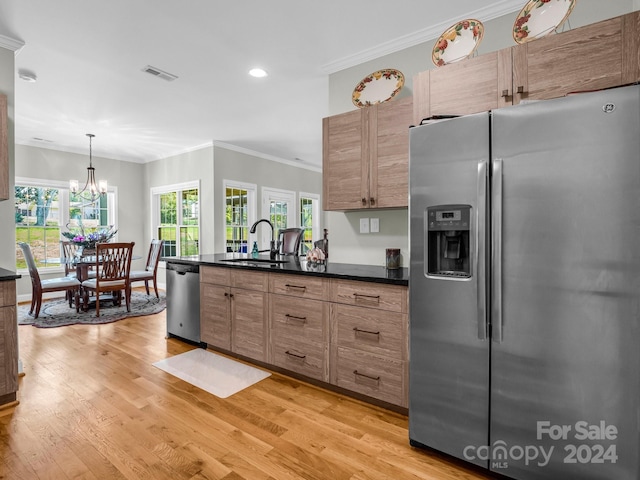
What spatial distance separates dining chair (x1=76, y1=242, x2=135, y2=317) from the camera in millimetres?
4555

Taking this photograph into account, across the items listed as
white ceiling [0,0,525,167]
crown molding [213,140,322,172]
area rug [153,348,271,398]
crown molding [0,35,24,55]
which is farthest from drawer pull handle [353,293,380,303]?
crown molding [213,140,322,172]

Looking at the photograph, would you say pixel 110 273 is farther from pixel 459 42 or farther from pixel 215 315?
pixel 459 42

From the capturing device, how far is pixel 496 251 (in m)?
1.51

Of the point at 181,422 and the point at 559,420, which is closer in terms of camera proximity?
the point at 559,420

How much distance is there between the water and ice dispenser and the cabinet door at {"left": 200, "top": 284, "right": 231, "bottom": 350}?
1.92 meters

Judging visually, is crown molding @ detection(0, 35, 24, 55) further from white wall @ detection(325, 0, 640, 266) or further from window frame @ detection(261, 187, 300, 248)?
window frame @ detection(261, 187, 300, 248)

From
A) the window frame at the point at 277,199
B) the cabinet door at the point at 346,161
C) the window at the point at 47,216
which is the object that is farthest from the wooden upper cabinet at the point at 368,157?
the window at the point at 47,216

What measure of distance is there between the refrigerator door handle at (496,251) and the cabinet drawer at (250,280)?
170 centimetres

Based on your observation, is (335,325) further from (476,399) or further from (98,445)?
(98,445)

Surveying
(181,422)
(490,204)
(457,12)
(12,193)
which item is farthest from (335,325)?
(12,193)

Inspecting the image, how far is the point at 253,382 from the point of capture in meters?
2.59

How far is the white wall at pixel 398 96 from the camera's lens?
214 centimetres

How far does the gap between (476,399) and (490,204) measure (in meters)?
0.90

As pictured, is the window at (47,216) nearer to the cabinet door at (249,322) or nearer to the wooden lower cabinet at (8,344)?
the wooden lower cabinet at (8,344)
